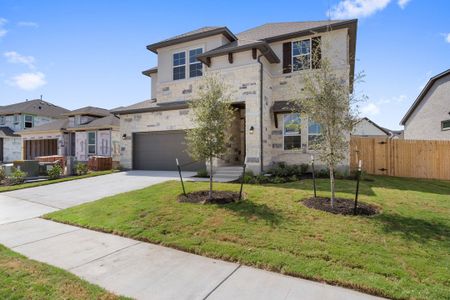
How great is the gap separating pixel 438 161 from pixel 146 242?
45.9 feet

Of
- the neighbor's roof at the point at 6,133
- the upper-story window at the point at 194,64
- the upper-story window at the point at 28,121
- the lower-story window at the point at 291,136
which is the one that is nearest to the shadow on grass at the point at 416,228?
the lower-story window at the point at 291,136

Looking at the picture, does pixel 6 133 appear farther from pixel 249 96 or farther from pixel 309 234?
pixel 309 234

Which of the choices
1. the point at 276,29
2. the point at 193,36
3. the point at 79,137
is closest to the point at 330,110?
the point at 276,29

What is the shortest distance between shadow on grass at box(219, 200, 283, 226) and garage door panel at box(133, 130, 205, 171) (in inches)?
276

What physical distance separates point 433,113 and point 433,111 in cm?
15

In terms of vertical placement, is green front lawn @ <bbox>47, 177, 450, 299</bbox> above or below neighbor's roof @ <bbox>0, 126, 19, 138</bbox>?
below

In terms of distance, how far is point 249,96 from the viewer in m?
11.7

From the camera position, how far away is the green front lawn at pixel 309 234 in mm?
3367

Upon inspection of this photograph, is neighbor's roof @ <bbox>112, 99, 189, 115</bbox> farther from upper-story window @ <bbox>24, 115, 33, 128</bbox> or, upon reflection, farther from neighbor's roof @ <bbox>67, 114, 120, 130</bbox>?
upper-story window @ <bbox>24, 115, 33, 128</bbox>

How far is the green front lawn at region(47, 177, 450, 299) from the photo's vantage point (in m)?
3.37

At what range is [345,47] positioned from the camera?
38.3 feet

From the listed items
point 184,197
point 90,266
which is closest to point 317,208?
point 184,197

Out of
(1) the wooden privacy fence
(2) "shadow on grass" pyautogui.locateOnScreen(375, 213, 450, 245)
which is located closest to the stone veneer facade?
(1) the wooden privacy fence

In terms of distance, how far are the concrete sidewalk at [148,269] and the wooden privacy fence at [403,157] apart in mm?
10521
